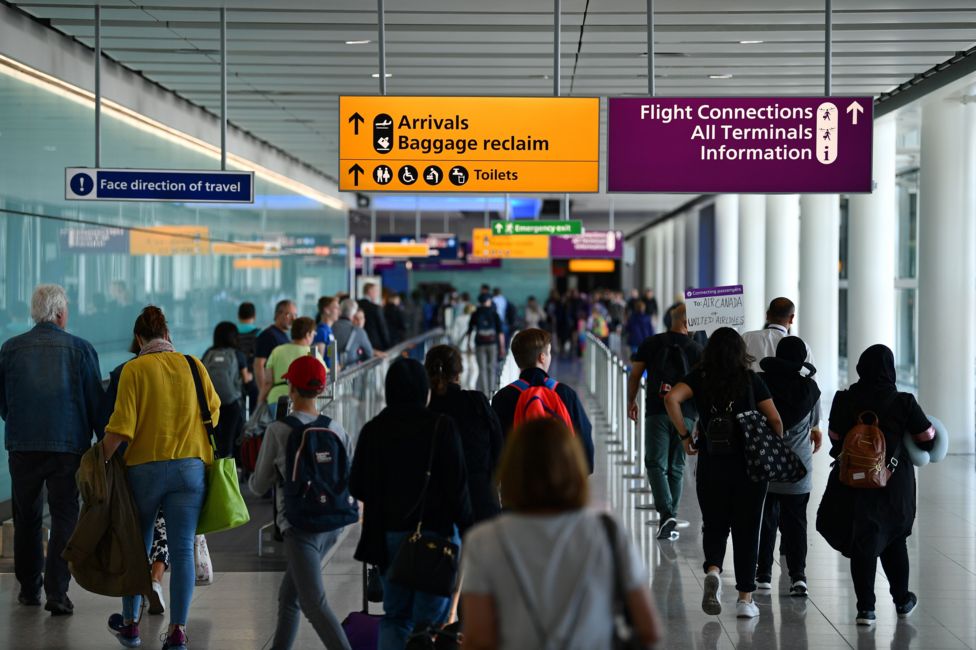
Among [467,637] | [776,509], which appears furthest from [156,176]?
[467,637]

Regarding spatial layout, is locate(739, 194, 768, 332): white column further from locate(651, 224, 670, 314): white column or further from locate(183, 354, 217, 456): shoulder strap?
locate(183, 354, 217, 456): shoulder strap

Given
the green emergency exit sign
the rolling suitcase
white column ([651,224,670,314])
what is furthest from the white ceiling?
→ white column ([651,224,670,314])

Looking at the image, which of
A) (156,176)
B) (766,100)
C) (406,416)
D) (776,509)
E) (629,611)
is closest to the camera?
(629,611)

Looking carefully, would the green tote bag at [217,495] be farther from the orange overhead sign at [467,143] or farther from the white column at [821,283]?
the white column at [821,283]

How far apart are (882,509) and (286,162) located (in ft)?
52.5

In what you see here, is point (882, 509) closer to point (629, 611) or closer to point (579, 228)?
point (629, 611)

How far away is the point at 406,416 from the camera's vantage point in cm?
464

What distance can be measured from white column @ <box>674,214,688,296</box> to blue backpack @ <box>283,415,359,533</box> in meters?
28.6

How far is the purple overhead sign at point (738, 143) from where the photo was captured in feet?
25.8

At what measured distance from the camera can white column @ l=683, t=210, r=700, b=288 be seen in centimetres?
3097

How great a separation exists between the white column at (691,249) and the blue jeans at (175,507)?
25695 mm

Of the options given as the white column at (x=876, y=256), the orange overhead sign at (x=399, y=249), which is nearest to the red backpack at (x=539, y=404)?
the white column at (x=876, y=256)

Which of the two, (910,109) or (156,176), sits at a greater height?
(910,109)

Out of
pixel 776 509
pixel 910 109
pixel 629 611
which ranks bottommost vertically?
pixel 776 509
